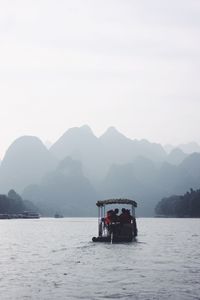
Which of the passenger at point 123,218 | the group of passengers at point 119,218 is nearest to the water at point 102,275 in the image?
the group of passengers at point 119,218

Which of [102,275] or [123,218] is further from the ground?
[123,218]

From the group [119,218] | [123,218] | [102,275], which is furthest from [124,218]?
[102,275]

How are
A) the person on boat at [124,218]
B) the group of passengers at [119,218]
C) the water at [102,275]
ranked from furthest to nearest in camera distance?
1. the person on boat at [124,218]
2. the group of passengers at [119,218]
3. the water at [102,275]

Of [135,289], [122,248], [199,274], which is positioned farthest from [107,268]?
[122,248]

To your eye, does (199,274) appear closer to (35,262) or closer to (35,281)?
(35,281)

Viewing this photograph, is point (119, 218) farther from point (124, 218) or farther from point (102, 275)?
point (102, 275)

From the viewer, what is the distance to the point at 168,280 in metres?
34.6

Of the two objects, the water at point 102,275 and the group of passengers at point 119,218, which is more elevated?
the group of passengers at point 119,218

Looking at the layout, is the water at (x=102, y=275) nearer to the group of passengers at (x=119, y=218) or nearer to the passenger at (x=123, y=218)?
the group of passengers at (x=119, y=218)

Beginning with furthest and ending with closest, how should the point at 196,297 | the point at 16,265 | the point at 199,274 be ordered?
the point at 16,265
the point at 199,274
the point at 196,297

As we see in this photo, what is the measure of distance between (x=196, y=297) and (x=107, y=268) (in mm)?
12524

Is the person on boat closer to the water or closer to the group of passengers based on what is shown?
the group of passengers

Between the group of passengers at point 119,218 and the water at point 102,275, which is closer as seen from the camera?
the water at point 102,275

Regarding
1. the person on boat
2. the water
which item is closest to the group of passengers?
the person on boat
